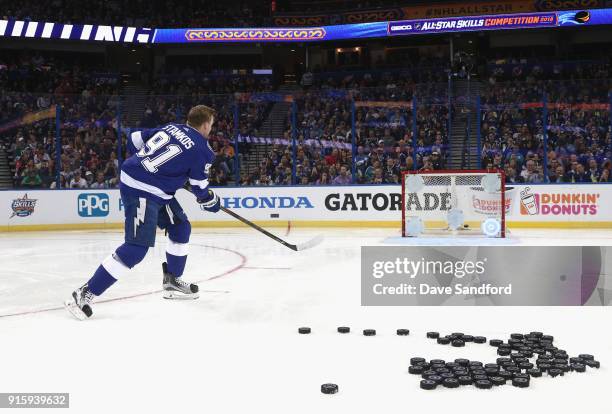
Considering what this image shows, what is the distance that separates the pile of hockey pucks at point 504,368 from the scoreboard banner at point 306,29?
19.5 metres

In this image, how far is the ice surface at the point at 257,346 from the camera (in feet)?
9.77

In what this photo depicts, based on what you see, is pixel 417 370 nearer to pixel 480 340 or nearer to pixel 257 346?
pixel 480 340

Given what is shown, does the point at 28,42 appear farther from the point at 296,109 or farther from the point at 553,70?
the point at 553,70

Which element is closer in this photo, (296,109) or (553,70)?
(296,109)

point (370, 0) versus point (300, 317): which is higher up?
point (370, 0)

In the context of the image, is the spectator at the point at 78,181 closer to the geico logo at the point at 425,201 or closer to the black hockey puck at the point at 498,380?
the geico logo at the point at 425,201

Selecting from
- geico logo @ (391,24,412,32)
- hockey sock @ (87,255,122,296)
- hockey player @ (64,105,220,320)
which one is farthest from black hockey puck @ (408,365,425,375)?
geico logo @ (391,24,412,32)

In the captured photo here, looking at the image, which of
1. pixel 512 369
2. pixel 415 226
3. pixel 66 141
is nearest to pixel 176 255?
pixel 512 369

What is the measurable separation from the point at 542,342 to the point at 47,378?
106 inches

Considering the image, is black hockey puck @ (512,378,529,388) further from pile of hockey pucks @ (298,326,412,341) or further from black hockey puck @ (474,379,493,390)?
pile of hockey pucks @ (298,326,412,341)

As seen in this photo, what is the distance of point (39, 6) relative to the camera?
77.1ft

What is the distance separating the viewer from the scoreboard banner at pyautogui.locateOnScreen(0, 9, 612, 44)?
21016mm

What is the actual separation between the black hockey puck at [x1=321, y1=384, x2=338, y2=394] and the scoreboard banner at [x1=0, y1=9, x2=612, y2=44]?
66.5 ft

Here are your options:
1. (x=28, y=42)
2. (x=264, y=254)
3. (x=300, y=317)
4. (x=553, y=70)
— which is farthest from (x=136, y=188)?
(x=28, y=42)
